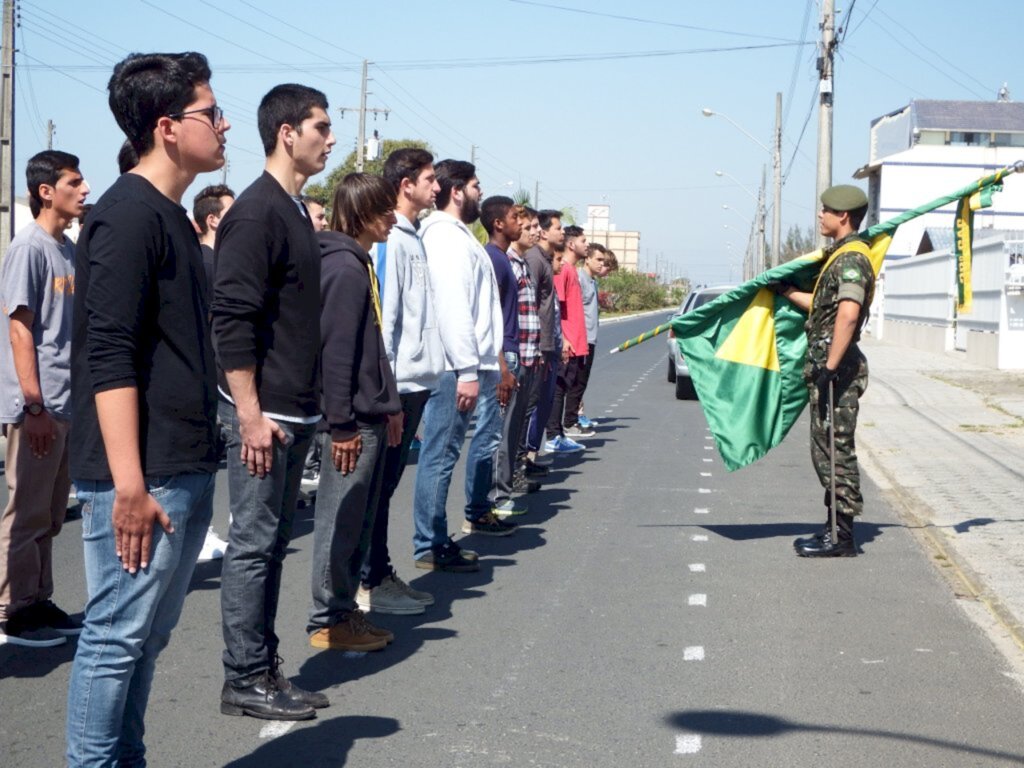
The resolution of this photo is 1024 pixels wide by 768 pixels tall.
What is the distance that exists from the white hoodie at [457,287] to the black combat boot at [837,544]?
2420mm

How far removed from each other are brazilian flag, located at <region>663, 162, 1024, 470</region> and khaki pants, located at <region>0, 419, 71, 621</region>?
4.36 meters

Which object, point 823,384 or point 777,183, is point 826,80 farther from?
point 777,183

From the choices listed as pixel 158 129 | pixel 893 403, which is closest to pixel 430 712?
pixel 158 129

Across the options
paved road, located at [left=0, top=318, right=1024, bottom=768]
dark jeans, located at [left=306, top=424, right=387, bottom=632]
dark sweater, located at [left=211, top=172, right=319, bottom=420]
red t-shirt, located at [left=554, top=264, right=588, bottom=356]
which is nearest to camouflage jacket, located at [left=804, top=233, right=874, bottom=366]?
paved road, located at [left=0, top=318, right=1024, bottom=768]

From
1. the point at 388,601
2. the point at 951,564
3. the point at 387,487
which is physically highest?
the point at 387,487

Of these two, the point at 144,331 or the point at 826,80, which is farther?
the point at 826,80

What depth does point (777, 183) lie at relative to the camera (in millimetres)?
46812

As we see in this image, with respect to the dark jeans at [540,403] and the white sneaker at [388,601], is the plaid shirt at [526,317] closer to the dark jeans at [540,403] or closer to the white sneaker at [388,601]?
the dark jeans at [540,403]

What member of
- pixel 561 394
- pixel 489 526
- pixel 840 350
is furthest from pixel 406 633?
pixel 561 394

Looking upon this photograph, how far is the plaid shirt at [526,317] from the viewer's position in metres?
10.0

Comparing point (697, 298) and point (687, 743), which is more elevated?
point (697, 298)

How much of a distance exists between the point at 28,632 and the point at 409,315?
2.17 meters

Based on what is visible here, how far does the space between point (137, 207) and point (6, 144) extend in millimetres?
22219

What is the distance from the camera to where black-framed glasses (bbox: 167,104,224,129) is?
365 centimetres
